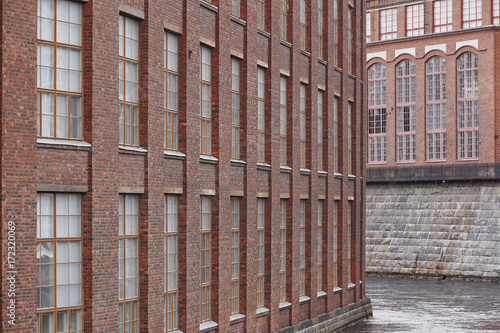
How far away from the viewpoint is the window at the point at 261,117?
24.7m

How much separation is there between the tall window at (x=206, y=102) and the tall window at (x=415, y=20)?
43.8 metres

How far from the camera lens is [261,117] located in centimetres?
2502

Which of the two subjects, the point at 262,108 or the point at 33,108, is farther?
the point at 262,108

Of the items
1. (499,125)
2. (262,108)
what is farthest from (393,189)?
(262,108)

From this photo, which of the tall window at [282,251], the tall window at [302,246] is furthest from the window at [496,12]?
the tall window at [282,251]

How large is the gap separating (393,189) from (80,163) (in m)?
46.3

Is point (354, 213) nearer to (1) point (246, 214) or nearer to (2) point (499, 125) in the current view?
(1) point (246, 214)

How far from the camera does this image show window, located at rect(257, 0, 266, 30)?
2453 cm

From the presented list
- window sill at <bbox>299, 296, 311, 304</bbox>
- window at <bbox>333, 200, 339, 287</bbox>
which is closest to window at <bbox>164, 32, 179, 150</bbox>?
window sill at <bbox>299, 296, 311, 304</bbox>

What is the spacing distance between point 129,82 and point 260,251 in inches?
345

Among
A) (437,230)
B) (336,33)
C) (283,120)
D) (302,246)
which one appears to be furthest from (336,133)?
(437,230)

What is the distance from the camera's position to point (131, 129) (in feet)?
58.5

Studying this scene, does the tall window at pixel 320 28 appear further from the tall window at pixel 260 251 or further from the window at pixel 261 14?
the tall window at pixel 260 251

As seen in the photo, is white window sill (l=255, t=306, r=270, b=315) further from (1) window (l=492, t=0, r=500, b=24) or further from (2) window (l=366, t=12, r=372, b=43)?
(2) window (l=366, t=12, r=372, b=43)
